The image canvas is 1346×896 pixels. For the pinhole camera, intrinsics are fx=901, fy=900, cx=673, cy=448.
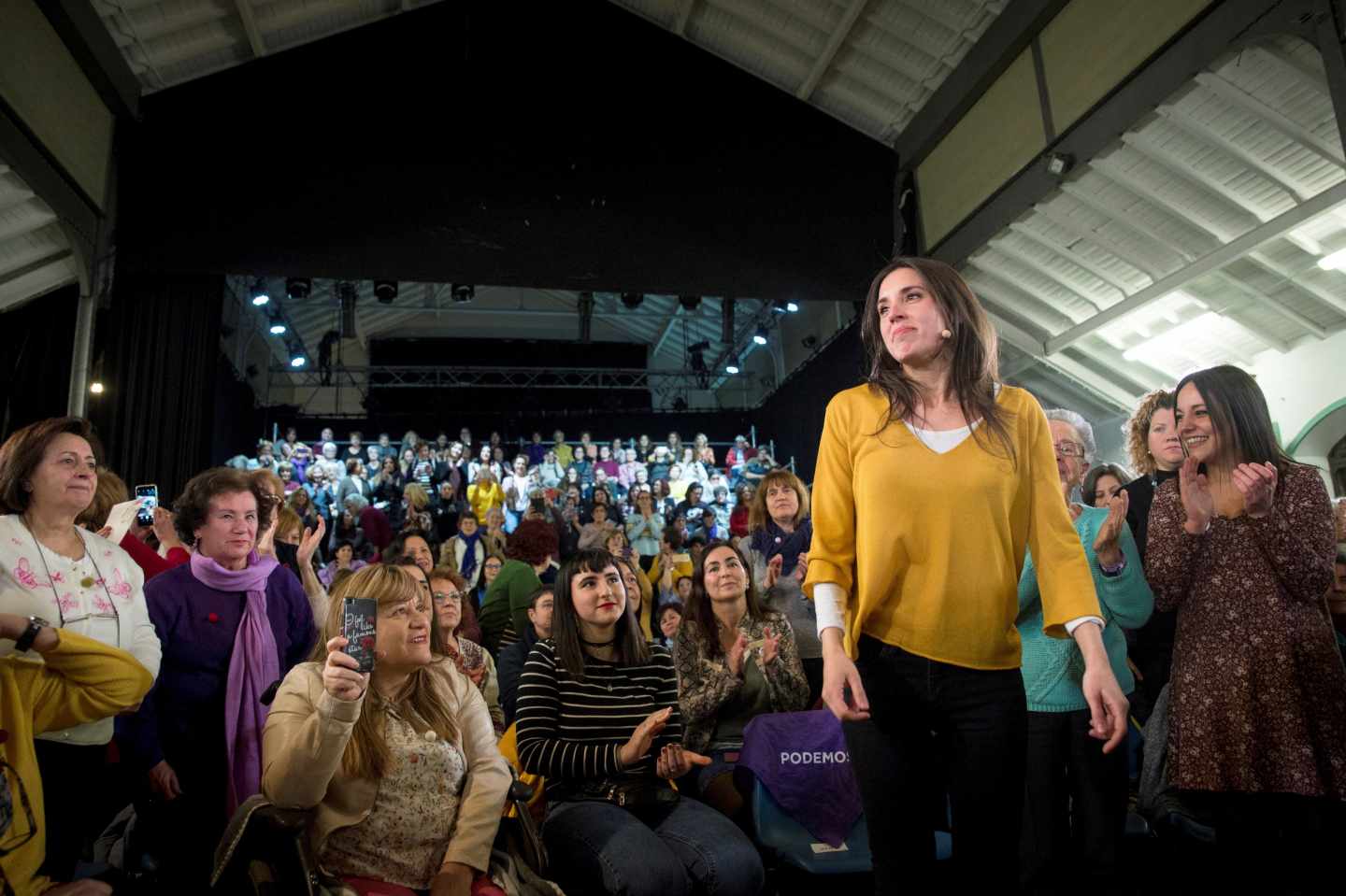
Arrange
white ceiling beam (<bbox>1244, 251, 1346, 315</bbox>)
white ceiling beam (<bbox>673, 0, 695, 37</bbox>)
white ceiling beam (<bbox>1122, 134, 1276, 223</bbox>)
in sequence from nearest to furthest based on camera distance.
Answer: white ceiling beam (<bbox>1122, 134, 1276, 223</bbox>) → white ceiling beam (<bbox>1244, 251, 1346, 315</bbox>) → white ceiling beam (<bbox>673, 0, 695, 37</bbox>)

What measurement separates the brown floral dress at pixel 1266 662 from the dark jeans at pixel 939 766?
0.94m

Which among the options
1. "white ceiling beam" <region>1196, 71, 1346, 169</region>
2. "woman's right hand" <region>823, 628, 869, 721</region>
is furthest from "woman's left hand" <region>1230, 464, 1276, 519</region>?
"white ceiling beam" <region>1196, 71, 1346, 169</region>

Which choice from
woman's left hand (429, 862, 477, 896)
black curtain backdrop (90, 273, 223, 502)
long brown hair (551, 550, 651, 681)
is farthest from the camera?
black curtain backdrop (90, 273, 223, 502)

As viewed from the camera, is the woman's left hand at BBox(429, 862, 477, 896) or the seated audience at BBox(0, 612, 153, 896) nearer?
the seated audience at BBox(0, 612, 153, 896)

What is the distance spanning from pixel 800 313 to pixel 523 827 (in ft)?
49.1

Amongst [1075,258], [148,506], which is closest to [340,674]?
[148,506]

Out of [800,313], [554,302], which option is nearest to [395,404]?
[554,302]

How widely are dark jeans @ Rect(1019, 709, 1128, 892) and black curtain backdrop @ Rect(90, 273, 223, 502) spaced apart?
8027 millimetres

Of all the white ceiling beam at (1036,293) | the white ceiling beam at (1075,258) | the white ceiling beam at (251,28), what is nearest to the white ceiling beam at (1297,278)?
the white ceiling beam at (1075,258)

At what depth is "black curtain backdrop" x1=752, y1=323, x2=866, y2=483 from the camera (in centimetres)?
1145

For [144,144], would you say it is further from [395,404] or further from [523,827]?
[395,404]

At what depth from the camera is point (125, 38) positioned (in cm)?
808

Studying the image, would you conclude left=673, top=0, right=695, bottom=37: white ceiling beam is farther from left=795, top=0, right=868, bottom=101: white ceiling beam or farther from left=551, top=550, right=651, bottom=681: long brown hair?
left=551, top=550, right=651, bottom=681: long brown hair

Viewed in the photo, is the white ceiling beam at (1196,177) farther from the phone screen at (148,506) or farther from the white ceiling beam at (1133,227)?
the phone screen at (148,506)
